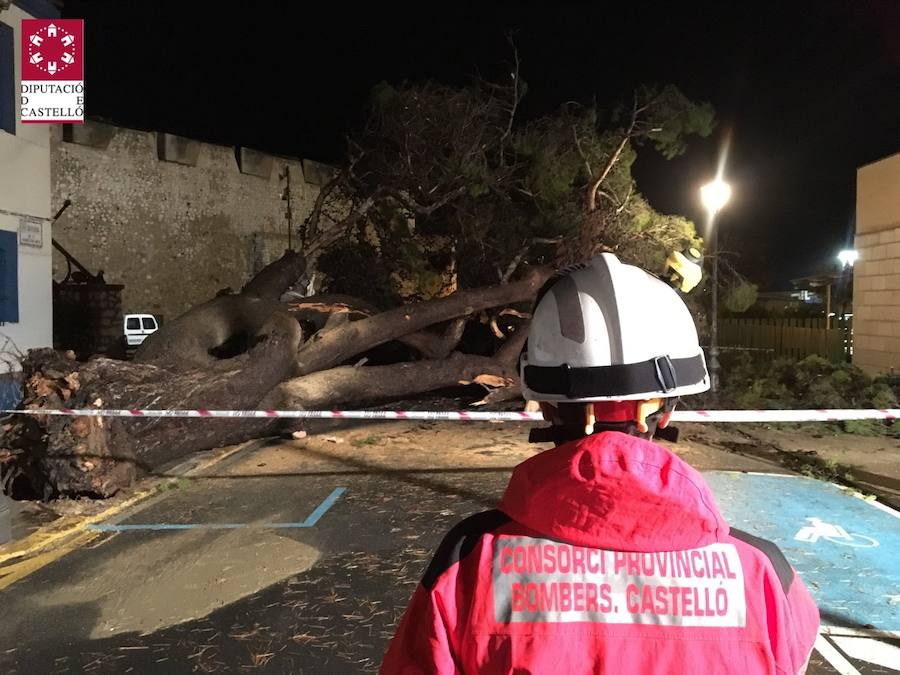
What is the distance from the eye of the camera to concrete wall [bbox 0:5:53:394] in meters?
10.4

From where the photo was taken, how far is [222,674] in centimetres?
341

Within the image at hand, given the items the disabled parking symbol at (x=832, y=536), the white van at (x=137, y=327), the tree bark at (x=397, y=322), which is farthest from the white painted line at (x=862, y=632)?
the white van at (x=137, y=327)

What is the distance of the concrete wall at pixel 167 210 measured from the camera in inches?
724

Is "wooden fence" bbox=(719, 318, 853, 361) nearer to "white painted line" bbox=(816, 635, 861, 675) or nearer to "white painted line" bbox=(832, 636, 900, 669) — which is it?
"white painted line" bbox=(832, 636, 900, 669)

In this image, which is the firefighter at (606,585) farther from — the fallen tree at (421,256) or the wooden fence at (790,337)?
the wooden fence at (790,337)

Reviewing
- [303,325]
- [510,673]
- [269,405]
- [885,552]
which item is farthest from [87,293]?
[510,673]

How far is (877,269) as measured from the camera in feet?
43.7

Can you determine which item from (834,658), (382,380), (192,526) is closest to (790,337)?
(382,380)

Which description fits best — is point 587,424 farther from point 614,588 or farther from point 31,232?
point 31,232

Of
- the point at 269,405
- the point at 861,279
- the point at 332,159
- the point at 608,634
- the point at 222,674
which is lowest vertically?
the point at 222,674

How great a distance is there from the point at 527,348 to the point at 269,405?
750 centimetres

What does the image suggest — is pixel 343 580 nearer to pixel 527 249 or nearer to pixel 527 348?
pixel 527 348

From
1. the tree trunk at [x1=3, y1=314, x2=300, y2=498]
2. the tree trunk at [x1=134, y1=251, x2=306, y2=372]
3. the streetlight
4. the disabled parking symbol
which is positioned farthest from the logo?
the streetlight

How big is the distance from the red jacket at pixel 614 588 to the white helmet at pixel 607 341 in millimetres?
183
